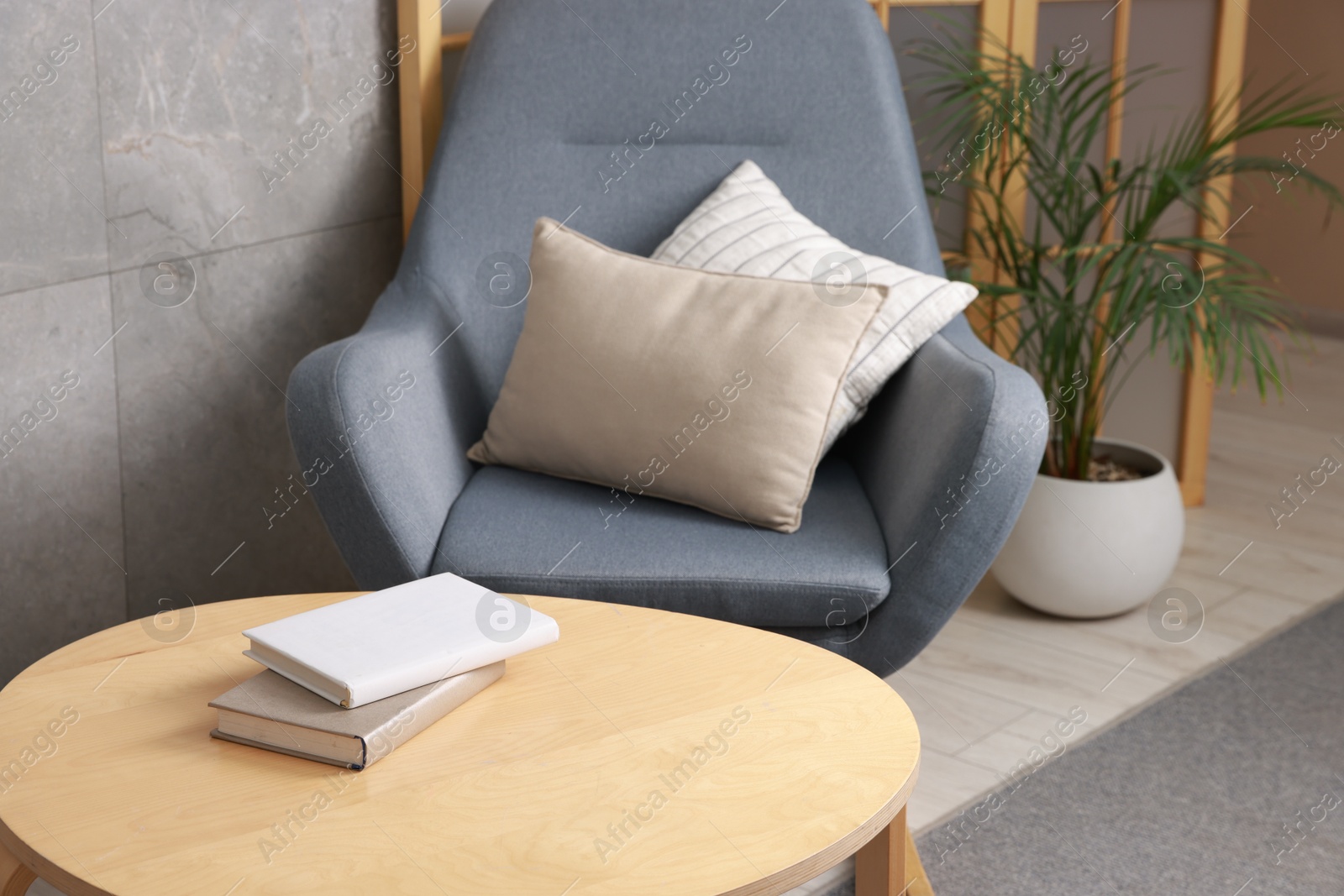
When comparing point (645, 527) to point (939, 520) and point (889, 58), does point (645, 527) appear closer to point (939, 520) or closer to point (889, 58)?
point (939, 520)

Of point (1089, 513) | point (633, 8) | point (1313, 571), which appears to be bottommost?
point (1313, 571)

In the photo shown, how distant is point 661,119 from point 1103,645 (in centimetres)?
113

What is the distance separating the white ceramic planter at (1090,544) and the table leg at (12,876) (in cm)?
163

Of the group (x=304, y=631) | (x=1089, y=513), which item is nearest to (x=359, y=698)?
(x=304, y=631)

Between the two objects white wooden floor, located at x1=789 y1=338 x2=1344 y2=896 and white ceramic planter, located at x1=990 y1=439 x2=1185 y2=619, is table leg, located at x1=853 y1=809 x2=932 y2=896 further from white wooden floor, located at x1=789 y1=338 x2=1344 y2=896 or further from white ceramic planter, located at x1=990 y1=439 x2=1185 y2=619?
white ceramic planter, located at x1=990 y1=439 x2=1185 y2=619

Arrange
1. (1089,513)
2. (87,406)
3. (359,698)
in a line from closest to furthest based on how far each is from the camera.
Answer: (359,698) < (87,406) < (1089,513)

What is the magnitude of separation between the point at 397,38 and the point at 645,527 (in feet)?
3.23

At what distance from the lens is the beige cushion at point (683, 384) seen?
1619mm

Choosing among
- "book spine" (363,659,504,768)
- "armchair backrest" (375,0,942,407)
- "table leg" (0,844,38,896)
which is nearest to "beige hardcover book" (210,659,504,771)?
"book spine" (363,659,504,768)

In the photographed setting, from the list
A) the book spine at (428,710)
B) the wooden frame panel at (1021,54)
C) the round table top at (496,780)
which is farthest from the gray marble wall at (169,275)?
the book spine at (428,710)

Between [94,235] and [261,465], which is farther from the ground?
[94,235]

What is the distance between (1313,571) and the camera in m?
2.54

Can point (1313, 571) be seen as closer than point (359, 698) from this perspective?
No

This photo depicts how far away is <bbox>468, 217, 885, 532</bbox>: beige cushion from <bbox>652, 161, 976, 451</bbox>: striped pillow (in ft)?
0.16
